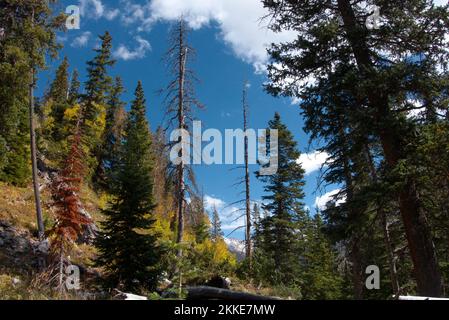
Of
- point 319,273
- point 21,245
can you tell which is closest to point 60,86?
point 21,245

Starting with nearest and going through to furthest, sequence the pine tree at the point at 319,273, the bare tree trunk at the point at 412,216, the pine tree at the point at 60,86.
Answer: the bare tree trunk at the point at 412,216 → the pine tree at the point at 319,273 → the pine tree at the point at 60,86

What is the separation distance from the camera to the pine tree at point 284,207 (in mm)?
30859

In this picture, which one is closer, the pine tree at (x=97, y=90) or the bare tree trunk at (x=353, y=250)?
the bare tree trunk at (x=353, y=250)

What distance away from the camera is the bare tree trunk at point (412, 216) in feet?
30.0

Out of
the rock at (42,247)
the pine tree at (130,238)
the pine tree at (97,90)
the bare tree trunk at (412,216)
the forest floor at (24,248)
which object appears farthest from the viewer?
the pine tree at (97,90)

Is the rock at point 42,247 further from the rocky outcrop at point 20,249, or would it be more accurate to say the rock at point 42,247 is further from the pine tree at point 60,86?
the pine tree at point 60,86

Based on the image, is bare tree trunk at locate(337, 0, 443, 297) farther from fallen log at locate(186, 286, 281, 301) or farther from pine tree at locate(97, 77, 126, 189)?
pine tree at locate(97, 77, 126, 189)

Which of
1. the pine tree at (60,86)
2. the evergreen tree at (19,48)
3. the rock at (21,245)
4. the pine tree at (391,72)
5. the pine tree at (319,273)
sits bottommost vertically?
the pine tree at (319,273)

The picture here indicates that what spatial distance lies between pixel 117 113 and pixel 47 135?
10646mm

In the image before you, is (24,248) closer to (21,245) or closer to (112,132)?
(21,245)

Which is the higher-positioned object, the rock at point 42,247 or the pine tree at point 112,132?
the pine tree at point 112,132

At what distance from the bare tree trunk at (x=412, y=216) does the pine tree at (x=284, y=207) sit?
Result: 2075cm

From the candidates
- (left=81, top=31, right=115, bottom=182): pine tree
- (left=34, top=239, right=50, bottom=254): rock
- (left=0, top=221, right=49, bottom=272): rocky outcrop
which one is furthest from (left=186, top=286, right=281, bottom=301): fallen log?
(left=81, top=31, right=115, bottom=182): pine tree

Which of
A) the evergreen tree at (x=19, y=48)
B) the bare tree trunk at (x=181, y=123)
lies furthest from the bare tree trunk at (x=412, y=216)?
the evergreen tree at (x=19, y=48)
